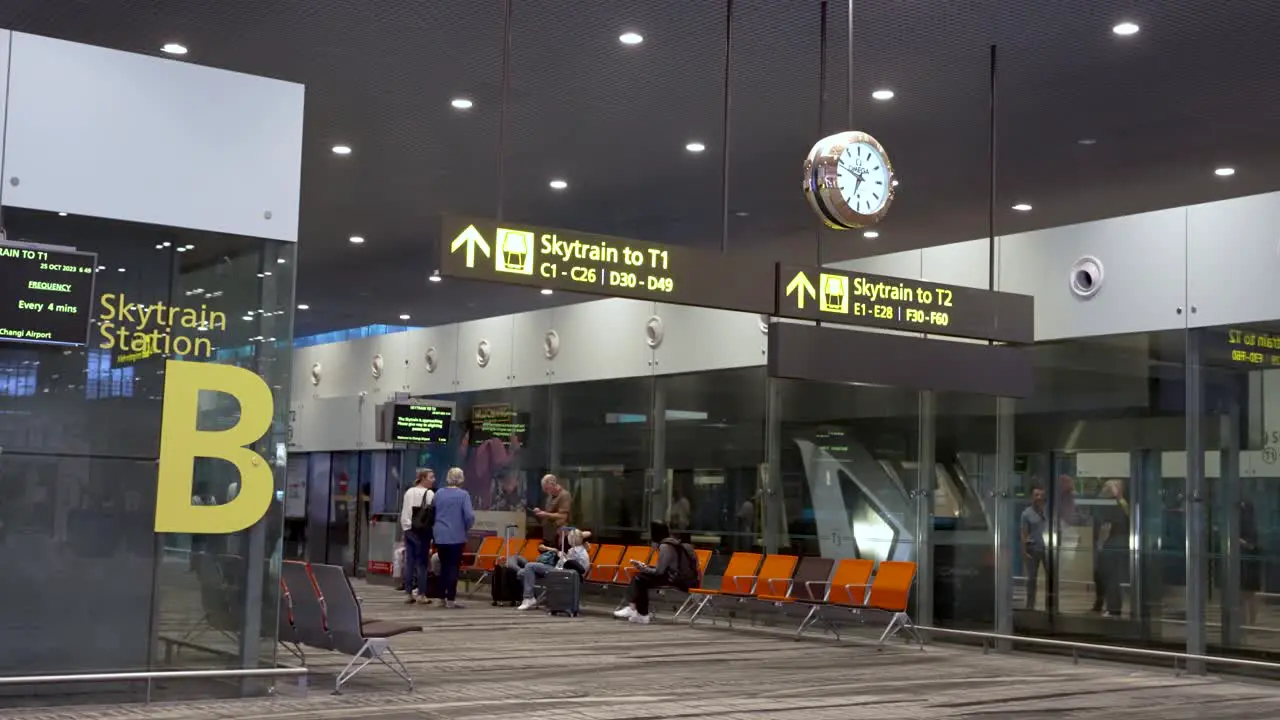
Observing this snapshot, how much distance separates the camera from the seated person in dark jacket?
1468cm

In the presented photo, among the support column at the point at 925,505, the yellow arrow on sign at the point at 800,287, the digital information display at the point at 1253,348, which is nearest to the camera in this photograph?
the yellow arrow on sign at the point at 800,287

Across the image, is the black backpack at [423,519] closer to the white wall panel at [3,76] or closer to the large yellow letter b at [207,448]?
the large yellow letter b at [207,448]

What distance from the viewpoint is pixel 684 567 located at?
579 inches

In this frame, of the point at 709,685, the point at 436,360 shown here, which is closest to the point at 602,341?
the point at 436,360

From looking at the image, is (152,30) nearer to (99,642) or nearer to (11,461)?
(11,461)

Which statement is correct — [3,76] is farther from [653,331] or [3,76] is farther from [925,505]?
[653,331]

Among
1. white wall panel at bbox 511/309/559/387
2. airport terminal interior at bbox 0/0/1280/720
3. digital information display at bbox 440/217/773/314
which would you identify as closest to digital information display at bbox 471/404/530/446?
airport terminal interior at bbox 0/0/1280/720

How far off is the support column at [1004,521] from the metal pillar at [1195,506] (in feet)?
5.68

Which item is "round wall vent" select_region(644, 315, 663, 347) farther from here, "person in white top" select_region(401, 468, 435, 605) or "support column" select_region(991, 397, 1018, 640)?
"support column" select_region(991, 397, 1018, 640)

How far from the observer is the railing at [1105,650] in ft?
36.5

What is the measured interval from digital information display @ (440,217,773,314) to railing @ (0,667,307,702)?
2628 mm

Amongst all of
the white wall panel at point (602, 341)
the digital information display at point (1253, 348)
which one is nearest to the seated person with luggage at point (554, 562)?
the white wall panel at point (602, 341)

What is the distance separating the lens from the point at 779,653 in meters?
12.2

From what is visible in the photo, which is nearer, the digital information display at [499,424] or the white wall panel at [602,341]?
the white wall panel at [602,341]
